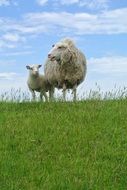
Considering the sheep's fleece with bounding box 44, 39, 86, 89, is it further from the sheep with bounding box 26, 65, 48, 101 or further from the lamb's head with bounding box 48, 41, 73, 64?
the sheep with bounding box 26, 65, 48, 101

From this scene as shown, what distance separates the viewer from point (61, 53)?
21156 mm

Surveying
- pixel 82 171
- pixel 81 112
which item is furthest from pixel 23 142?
pixel 81 112

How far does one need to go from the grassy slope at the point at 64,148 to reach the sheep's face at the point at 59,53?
4.94 m

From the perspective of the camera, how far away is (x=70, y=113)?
50.2ft

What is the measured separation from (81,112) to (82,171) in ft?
14.5

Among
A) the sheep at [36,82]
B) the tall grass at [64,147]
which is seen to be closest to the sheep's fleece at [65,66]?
the sheep at [36,82]

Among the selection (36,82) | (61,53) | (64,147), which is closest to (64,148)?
(64,147)

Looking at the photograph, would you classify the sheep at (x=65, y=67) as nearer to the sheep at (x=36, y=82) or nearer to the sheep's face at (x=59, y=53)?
the sheep's face at (x=59, y=53)

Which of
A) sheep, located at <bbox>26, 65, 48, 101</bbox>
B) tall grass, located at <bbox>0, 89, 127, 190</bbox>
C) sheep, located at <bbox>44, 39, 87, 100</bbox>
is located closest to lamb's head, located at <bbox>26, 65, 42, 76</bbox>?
sheep, located at <bbox>26, 65, 48, 101</bbox>

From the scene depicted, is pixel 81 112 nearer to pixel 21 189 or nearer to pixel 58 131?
pixel 58 131

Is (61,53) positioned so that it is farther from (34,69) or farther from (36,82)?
(36,82)

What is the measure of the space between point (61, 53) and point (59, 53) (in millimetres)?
87

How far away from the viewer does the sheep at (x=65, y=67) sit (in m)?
20.8

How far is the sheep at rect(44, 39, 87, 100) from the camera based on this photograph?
820 inches
